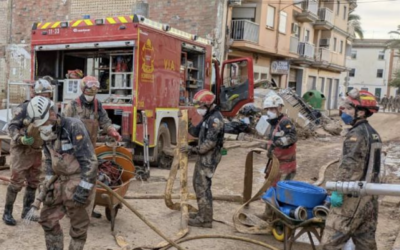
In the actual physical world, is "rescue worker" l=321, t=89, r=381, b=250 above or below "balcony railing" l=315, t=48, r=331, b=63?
below

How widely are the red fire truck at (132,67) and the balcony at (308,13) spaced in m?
18.2

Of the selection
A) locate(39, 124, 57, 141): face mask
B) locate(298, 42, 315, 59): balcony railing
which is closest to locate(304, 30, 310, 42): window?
locate(298, 42, 315, 59): balcony railing

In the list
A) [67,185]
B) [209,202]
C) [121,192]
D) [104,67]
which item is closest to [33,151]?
[121,192]

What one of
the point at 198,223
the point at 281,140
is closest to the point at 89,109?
the point at 198,223

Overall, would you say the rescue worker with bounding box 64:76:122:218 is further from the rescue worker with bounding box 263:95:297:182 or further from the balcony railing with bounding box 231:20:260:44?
the balcony railing with bounding box 231:20:260:44

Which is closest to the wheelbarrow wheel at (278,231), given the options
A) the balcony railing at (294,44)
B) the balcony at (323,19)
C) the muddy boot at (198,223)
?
the muddy boot at (198,223)

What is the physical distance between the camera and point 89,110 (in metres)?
5.98

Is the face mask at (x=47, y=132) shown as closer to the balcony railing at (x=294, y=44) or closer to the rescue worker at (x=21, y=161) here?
the rescue worker at (x=21, y=161)

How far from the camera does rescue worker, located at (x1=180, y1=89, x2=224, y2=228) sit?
18.5 ft

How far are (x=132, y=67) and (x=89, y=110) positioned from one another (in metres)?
2.59

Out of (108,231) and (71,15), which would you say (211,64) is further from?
(71,15)

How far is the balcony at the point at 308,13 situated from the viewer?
26906 mm

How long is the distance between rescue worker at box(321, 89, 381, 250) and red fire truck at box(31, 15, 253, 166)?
477cm

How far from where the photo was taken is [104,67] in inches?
355
